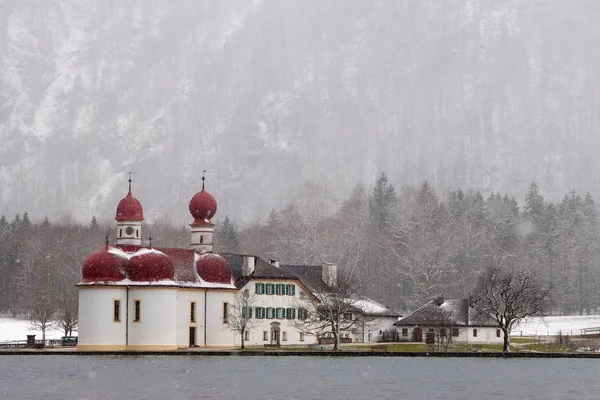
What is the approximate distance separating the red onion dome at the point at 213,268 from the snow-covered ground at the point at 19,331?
80.3ft

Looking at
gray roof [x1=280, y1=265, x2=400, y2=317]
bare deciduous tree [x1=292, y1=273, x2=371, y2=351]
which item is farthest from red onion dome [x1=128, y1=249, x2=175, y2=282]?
gray roof [x1=280, y1=265, x2=400, y2=317]

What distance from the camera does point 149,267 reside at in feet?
391

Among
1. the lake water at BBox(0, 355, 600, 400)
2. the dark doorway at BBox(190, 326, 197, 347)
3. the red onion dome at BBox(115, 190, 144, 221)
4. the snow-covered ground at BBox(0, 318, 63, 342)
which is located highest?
the red onion dome at BBox(115, 190, 144, 221)

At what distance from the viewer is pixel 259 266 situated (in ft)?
433

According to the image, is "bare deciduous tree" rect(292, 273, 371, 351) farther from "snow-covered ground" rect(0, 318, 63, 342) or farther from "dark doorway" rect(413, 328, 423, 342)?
"snow-covered ground" rect(0, 318, 63, 342)

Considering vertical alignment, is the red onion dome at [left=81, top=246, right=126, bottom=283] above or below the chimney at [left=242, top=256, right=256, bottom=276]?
below

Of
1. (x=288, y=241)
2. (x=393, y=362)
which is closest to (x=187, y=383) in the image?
(x=393, y=362)

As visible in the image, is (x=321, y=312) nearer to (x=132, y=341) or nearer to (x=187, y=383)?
(x=132, y=341)

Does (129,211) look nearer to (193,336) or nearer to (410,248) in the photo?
(193,336)

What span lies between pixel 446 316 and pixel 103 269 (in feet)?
106

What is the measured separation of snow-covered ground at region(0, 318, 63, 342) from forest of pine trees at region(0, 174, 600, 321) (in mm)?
2866

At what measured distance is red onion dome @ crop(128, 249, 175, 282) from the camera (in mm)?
119125

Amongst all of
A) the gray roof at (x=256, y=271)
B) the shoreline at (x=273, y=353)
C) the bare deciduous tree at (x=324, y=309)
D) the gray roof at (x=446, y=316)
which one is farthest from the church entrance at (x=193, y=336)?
the gray roof at (x=446, y=316)

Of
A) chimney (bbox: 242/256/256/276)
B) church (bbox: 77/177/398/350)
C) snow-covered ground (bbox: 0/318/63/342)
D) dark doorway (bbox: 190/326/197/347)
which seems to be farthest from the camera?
snow-covered ground (bbox: 0/318/63/342)
